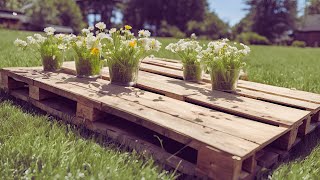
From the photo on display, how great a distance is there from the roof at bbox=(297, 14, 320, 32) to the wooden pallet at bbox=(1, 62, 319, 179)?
51.5 m

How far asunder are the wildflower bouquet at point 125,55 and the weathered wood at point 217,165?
151 centimetres

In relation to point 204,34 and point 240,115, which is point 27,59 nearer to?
point 240,115

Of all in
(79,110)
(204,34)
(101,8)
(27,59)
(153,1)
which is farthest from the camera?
(101,8)

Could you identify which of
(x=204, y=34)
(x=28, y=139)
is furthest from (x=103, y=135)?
(x=204, y=34)

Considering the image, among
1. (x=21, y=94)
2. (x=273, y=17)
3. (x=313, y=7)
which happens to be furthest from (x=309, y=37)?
(x=21, y=94)

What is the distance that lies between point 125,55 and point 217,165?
1703mm

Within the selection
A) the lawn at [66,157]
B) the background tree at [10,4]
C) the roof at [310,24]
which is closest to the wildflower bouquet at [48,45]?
the lawn at [66,157]

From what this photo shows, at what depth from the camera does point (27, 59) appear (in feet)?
17.8

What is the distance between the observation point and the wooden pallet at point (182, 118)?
1840mm

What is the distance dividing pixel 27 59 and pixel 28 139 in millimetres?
3661

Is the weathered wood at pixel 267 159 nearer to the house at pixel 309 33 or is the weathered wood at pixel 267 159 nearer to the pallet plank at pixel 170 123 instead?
the pallet plank at pixel 170 123

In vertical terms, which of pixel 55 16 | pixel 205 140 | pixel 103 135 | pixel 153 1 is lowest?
pixel 103 135

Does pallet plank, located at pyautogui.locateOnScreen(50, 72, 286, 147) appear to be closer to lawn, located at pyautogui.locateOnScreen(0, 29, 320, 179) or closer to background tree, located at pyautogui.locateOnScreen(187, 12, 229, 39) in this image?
lawn, located at pyautogui.locateOnScreen(0, 29, 320, 179)

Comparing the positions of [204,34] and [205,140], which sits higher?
[204,34]
